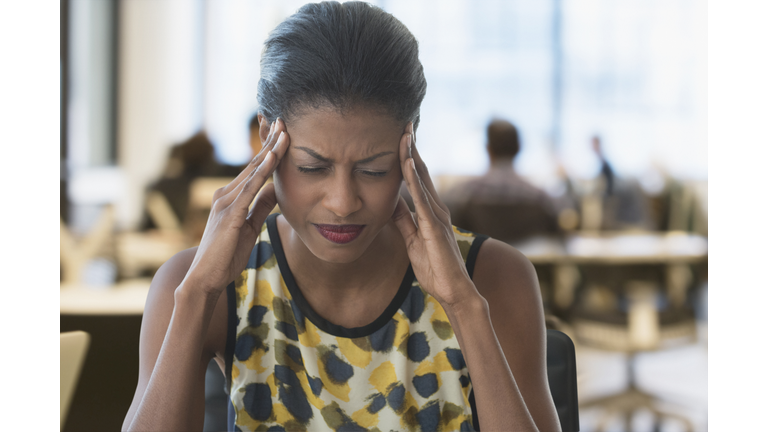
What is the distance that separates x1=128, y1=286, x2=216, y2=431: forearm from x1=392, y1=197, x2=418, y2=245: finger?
0.36 m

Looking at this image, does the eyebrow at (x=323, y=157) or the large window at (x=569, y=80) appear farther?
the large window at (x=569, y=80)

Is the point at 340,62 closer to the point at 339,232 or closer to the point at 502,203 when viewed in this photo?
the point at 339,232

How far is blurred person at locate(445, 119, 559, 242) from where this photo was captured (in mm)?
3635

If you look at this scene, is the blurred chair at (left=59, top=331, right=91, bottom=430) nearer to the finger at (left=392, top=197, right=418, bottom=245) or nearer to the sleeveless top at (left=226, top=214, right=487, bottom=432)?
the sleeveless top at (left=226, top=214, right=487, bottom=432)

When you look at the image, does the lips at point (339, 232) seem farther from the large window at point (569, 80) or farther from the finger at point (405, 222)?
the large window at point (569, 80)

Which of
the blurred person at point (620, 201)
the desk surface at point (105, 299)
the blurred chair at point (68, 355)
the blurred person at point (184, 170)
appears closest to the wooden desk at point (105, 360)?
the desk surface at point (105, 299)

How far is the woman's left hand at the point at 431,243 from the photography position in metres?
0.98

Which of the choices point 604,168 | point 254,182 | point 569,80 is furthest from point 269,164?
point 569,80

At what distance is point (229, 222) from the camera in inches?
38.8

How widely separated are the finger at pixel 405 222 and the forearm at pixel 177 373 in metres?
0.36

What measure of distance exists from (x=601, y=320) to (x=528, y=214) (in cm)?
77

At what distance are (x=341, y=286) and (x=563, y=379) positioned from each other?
0.46m

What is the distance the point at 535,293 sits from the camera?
3.68ft
